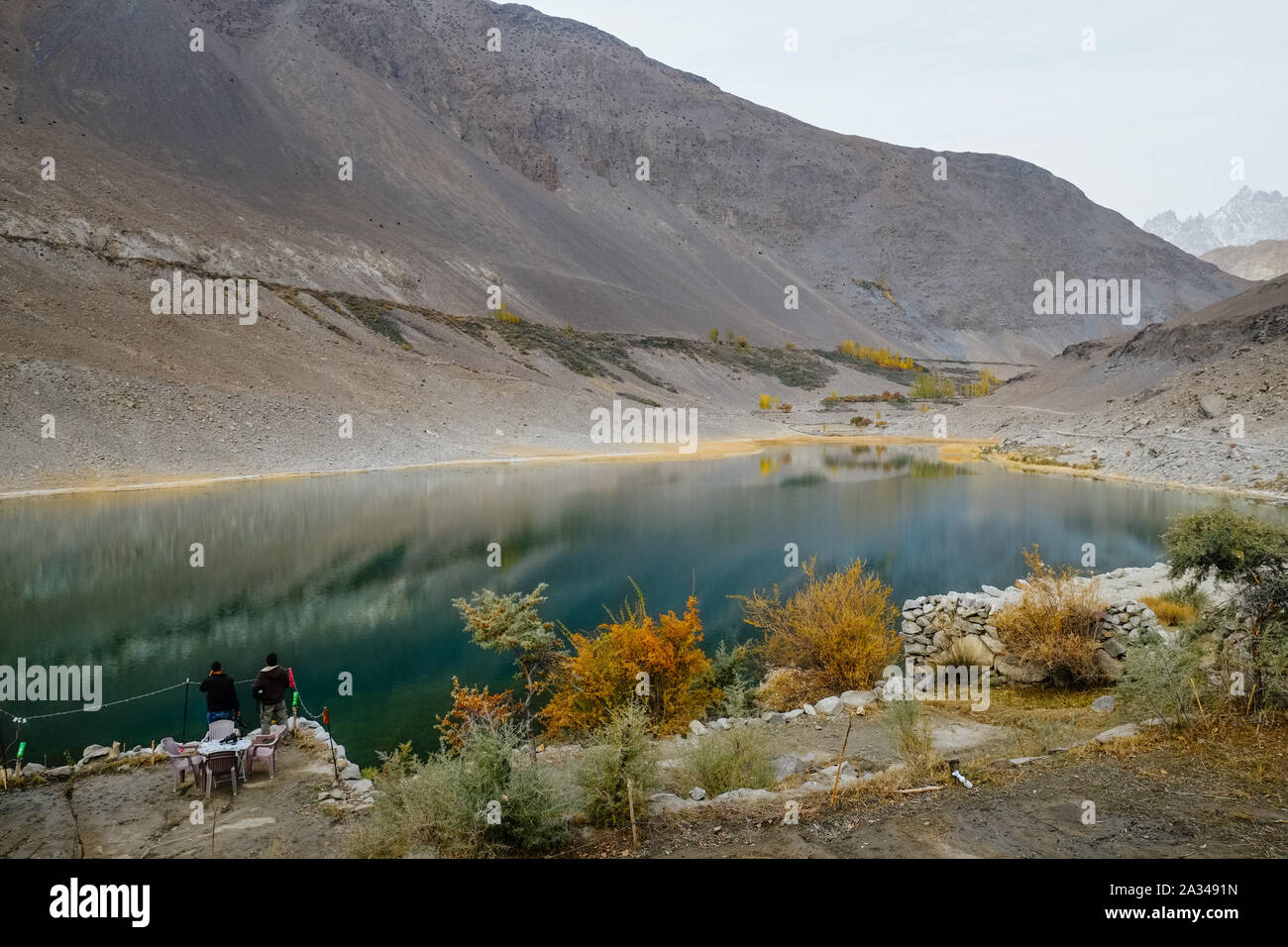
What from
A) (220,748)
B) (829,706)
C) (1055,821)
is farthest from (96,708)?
(1055,821)

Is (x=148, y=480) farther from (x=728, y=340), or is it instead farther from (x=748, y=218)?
(x=748, y=218)

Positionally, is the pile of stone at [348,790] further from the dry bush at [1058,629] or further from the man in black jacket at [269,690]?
the dry bush at [1058,629]

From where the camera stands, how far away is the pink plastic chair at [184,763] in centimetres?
733

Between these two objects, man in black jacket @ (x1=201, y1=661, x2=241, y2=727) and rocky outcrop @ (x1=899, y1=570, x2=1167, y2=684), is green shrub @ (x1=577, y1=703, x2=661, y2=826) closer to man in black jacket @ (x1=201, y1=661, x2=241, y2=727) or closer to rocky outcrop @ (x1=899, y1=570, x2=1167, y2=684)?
man in black jacket @ (x1=201, y1=661, x2=241, y2=727)

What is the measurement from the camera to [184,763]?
24.6 feet

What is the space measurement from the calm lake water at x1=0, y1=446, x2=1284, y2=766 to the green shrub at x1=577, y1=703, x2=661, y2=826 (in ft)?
14.5

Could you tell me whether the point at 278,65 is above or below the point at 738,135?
below

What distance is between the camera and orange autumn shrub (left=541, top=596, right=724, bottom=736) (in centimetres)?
997

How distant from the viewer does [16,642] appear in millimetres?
12758

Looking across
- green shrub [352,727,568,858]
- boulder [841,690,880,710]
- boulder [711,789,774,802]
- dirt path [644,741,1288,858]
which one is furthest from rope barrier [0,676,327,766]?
boulder [841,690,880,710]

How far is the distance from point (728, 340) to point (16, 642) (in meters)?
98.3

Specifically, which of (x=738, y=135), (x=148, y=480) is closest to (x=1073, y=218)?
(x=738, y=135)

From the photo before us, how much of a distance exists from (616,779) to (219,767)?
425 centimetres
